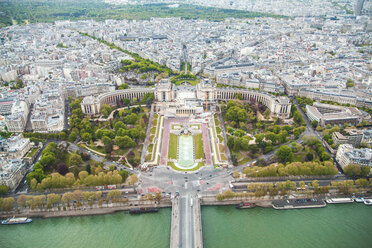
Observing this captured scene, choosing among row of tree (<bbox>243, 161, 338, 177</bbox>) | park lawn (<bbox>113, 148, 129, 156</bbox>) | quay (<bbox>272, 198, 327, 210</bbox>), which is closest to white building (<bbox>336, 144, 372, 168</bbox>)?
row of tree (<bbox>243, 161, 338, 177</bbox>)

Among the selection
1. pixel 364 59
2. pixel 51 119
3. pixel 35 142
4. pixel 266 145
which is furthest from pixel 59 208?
pixel 364 59

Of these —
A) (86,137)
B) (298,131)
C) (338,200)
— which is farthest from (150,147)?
(338,200)

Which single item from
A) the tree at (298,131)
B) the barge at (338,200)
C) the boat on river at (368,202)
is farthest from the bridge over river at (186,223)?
the tree at (298,131)

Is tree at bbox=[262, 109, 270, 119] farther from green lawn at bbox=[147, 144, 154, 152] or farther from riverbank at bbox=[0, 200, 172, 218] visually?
riverbank at bbox=[0, 200, 172, 218]

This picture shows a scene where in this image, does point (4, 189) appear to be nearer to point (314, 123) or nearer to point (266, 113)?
point (266, 113)

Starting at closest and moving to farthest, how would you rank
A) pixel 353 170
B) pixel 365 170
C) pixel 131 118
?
pixel 365 170
pixel 353 170
pixel 131 118

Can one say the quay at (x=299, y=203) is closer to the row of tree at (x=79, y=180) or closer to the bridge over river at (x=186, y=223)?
the bridge over river at (x=186, y=223)
